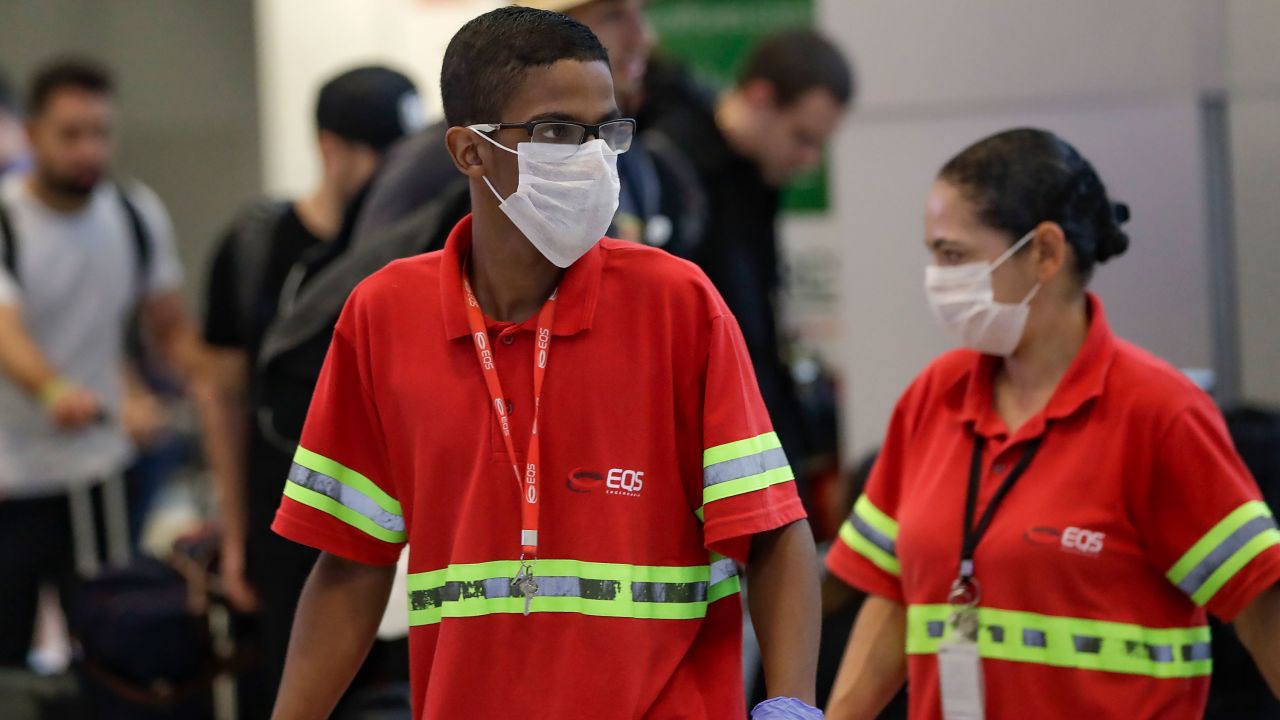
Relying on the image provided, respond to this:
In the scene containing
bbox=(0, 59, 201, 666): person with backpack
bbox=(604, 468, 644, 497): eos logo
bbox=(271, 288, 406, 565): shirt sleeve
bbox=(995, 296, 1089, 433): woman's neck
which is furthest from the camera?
bbox=(0, 59, 201, 666): person with backpack

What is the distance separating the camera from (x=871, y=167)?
495 centimetres

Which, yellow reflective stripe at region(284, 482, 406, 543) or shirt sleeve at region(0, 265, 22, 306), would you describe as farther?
shirt sleeve at region(0, 265, 22, 306)

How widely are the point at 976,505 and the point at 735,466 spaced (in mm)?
721

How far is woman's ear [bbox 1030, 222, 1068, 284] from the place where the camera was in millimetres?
2830

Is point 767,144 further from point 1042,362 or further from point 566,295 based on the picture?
point 566,295

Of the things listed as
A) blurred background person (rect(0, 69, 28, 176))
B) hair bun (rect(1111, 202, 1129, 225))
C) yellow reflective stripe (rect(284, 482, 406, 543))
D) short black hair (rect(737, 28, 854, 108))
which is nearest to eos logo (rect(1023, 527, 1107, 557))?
hair bun (rect(1111, 202, 1129, 225))

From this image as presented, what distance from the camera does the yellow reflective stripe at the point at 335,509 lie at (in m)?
2.34

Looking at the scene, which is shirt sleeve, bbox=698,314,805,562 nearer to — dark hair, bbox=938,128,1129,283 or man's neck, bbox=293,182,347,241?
dark hair, bbox=938,128,1129,283

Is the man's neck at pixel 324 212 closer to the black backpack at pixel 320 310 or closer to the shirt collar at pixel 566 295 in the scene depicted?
the black backpack at pixel 320 310

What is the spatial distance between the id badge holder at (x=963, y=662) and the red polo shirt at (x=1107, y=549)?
0.02 metres

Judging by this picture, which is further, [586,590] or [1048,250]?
[1048,250]

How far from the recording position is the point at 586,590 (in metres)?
2.18

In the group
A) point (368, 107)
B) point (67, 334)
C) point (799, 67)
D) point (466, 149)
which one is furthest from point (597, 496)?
point (67, 334)

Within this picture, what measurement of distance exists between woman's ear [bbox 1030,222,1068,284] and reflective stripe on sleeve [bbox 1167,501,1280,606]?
0.49 m
